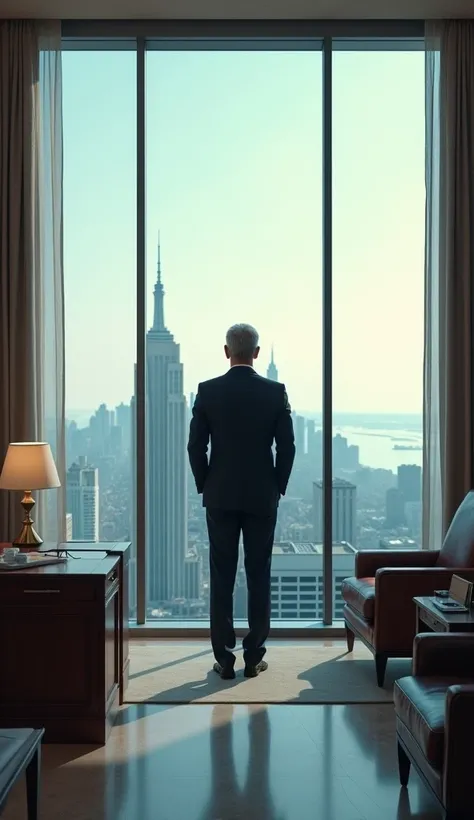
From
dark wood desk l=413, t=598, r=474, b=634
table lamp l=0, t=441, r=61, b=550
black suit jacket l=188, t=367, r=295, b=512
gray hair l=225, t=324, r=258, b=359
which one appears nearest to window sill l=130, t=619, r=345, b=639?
black suit jacket l=188, t=367, r=295, b=512

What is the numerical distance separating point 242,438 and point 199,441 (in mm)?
246

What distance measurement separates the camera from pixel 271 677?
16.1ft

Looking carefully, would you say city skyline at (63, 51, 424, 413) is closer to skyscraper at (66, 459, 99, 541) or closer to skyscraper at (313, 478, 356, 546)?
skyscraper at (66, 459, 99, 541)

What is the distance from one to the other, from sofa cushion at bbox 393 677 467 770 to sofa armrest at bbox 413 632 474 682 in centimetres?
8

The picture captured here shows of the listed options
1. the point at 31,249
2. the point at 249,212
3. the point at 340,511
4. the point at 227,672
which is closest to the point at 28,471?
the point at 227,672

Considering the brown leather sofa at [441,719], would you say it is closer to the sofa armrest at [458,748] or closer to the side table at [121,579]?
the sofa armrest at [458,748]

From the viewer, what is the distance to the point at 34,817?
2.91m

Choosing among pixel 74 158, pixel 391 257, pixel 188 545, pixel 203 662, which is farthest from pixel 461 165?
pixel 203 662

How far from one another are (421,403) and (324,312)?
0.88 metres

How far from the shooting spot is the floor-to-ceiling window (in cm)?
597

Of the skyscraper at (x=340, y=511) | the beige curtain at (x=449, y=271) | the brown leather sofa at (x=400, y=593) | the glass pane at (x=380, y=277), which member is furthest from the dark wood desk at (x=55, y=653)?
the beige curtain at (x=449, y=271)

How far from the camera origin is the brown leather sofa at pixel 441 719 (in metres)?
2.85

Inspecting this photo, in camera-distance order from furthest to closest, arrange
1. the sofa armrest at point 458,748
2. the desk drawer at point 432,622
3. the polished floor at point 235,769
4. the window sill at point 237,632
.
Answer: the window sill at point 237,632, the desk drawer at point 432,622, the polished floor at point 235,769, the sofa armrest at point 458,748

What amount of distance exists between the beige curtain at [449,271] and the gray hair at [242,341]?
1.44 metres
